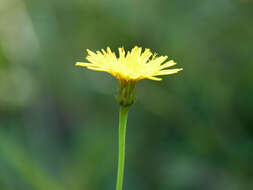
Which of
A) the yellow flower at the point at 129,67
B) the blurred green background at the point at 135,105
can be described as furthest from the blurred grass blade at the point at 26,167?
the yellow flower at the point at 129,67

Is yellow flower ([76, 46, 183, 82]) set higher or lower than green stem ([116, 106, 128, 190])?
higher

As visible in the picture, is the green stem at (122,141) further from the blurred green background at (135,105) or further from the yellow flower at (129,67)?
the blurred green background at (135,105)

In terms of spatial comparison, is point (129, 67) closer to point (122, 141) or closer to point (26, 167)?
point (122, 141)

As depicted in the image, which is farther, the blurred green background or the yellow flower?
the blurred green background

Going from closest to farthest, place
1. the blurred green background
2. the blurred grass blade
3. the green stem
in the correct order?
the green stem < the blurred grass blade < the blurred green background

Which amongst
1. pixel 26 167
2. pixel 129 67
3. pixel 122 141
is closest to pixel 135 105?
pixel 26 167

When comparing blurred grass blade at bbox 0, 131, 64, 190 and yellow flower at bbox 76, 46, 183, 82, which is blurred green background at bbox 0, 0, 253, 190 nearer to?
blurred grass blade at bbox 0, 131, 64, 190

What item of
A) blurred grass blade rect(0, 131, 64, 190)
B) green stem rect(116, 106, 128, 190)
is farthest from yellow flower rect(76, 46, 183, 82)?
blurred grass blade rect(0, 131, 64, 190)

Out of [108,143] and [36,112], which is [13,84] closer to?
[36,112]

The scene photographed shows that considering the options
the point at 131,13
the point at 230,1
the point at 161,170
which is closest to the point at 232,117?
the point at 161,170
